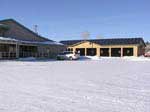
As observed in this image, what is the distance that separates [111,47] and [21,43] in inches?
1081

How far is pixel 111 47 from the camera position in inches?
2496

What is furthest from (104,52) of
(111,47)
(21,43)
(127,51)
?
(21,43)

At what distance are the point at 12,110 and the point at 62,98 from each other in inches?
75.8

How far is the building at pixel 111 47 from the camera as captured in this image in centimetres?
6131

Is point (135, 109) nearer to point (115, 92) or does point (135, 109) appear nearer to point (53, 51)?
point (115, 92)

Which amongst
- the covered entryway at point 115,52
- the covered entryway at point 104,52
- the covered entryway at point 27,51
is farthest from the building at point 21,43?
the covered entryway at point 115,52

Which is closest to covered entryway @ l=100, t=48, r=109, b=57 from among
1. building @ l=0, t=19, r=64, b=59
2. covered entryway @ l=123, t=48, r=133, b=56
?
covered entryway @ l=123, t=48, r=133, b=56

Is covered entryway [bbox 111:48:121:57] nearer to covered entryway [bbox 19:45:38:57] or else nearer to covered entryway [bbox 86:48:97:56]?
covered entryway [bbox 86:48:97:56]

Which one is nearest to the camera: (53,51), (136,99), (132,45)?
(136,99)

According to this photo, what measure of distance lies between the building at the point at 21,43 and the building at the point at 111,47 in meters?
15.5

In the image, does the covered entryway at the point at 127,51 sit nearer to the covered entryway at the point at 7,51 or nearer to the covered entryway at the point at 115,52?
the covered entryway at the point at 115,52

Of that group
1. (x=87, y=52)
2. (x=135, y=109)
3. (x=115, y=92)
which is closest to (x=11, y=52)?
(x=87, y=52)

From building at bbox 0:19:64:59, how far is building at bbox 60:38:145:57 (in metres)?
15.5

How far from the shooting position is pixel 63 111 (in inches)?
274
